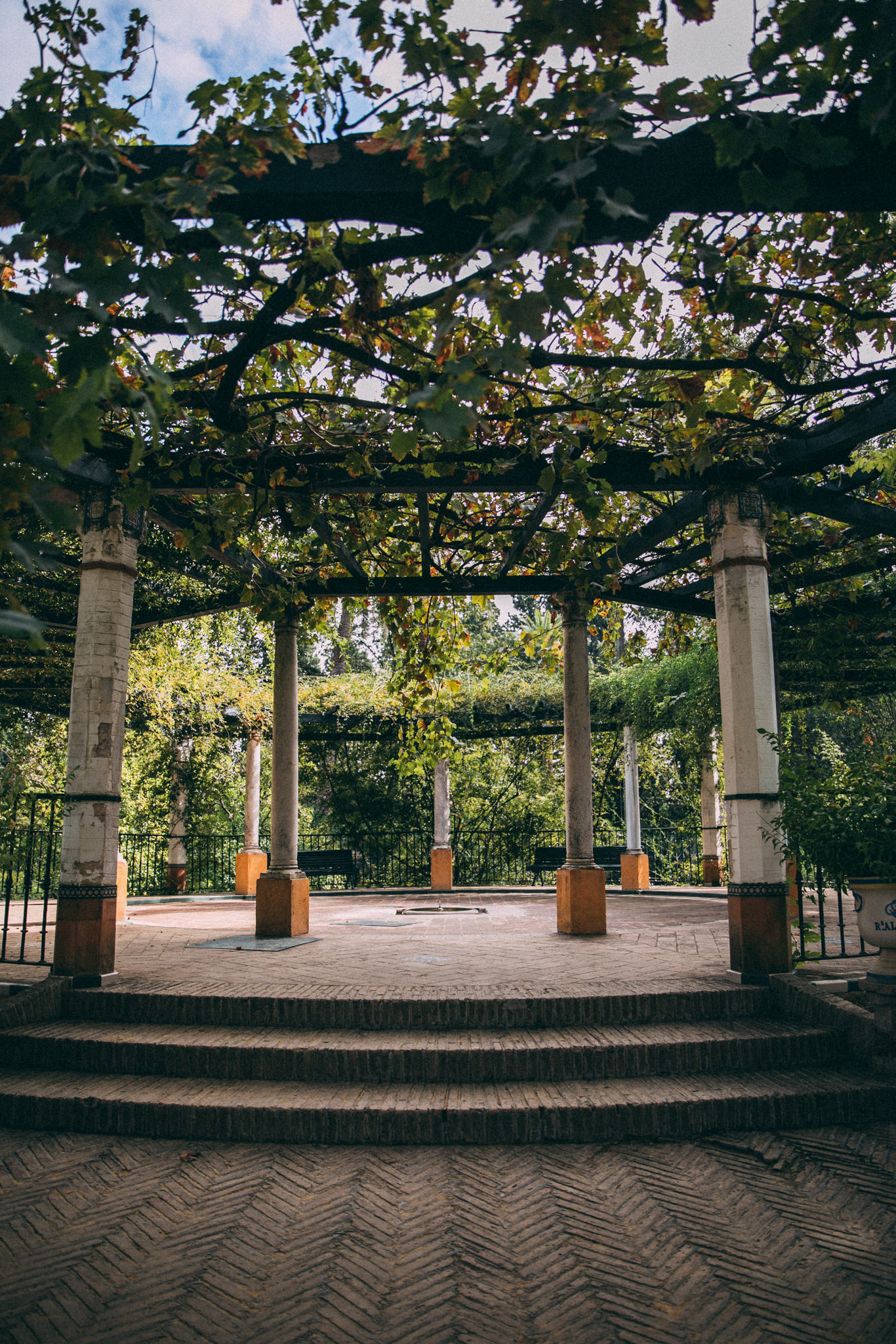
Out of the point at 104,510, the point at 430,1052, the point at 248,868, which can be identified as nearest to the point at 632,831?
the point at 248,868

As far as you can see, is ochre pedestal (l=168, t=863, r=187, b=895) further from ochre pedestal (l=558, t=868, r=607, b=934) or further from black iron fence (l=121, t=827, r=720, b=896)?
ochre pedestal (l=558, t=868, r=607, b=934)

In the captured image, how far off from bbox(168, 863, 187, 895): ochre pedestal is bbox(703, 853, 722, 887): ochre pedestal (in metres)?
10.6

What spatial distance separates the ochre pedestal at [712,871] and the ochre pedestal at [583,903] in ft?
25.3

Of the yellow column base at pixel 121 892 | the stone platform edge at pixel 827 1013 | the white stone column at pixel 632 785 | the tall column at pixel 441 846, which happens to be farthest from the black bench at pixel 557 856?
the stone platform edge at pixel 827 1013

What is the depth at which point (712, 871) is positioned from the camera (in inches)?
612

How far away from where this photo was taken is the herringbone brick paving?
2711mm

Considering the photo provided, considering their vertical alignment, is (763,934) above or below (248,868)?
above

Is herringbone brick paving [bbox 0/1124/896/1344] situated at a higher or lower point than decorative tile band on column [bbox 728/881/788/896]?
lower

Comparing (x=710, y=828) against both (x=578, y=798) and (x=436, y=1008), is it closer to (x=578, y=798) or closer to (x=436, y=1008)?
(x=578, y=798)

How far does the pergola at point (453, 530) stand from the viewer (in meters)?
3.02

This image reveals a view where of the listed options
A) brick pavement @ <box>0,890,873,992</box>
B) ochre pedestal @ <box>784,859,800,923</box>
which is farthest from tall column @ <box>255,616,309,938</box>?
ochre pedestal @ <box>784,859,800,923</box>

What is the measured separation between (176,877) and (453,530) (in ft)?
41.0

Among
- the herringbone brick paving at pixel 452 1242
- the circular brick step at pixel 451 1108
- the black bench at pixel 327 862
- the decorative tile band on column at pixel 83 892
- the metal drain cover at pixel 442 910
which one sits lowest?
the herringbone brick paving at pixel 452 1242

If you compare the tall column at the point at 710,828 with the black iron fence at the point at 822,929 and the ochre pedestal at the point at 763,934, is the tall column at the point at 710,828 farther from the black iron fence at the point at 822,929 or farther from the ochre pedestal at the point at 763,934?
the ochre pedestal at the point at 763,934
